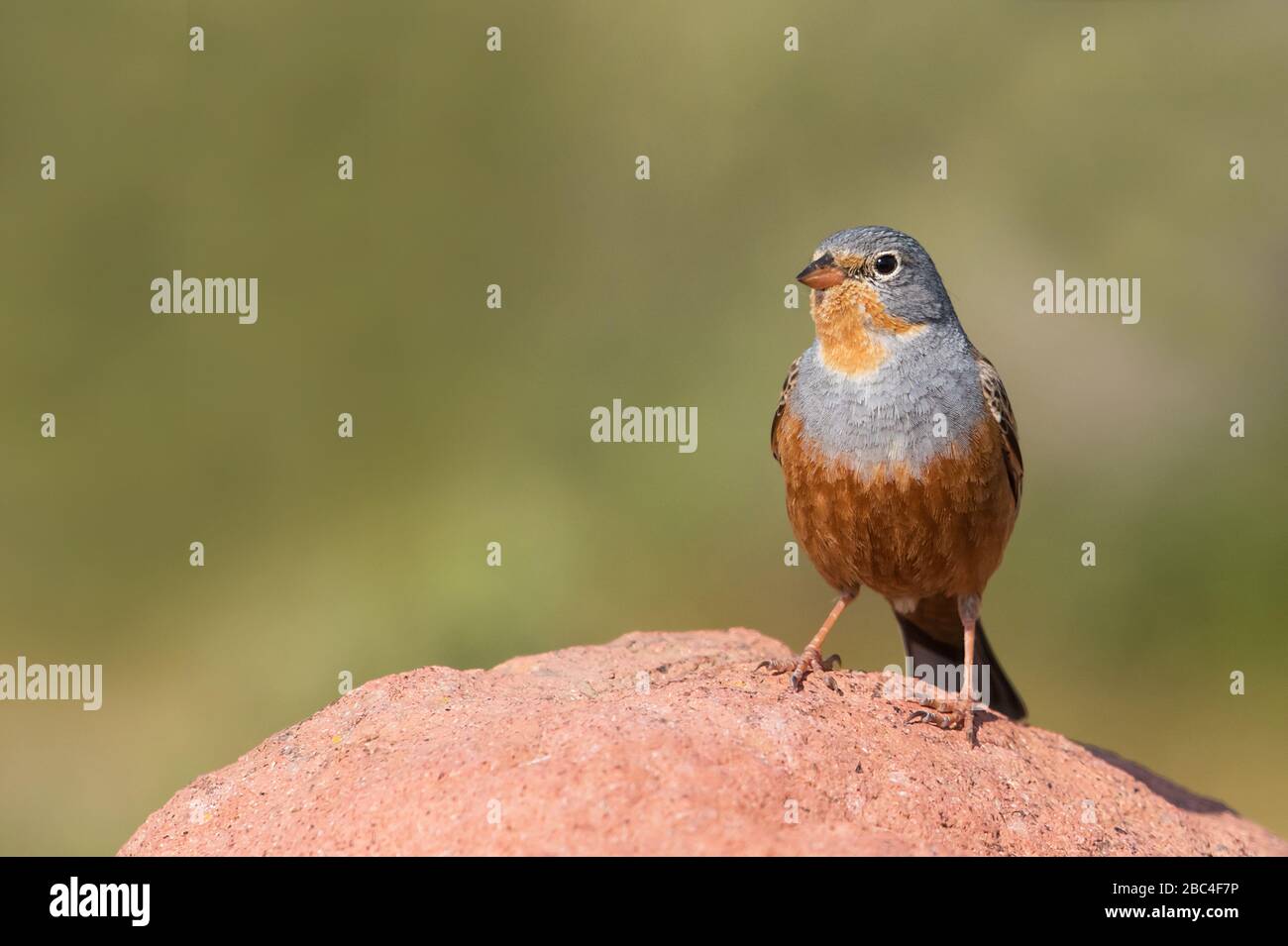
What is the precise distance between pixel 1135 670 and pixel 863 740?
784 cm

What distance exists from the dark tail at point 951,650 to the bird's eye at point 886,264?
76.4 inches

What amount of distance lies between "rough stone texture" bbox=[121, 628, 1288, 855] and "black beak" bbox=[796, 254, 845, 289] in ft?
6.25

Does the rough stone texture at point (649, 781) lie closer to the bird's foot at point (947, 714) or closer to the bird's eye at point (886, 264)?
the bird's foot at point (947, 714)

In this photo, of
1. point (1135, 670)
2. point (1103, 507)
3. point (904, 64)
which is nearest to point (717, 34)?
point (904, 64)

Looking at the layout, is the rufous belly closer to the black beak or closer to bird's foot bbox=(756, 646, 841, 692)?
bird's foot bbox=(756, 646, 841, 692)

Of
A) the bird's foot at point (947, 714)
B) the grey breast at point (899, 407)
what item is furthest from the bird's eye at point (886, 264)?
the bird's foot at point (947, 714)

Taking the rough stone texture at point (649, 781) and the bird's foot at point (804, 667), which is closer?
the rough stone texture at point (649, 781)

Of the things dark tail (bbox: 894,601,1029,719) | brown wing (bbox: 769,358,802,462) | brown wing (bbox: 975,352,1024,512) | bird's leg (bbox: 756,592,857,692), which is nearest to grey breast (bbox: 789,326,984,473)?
brown wing (bbox: 975,352,1024,512)

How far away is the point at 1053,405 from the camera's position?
12938 millimetres

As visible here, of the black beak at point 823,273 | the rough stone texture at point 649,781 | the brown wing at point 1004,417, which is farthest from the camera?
the brown wing at point 1004,417

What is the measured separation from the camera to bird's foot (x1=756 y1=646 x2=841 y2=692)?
608 centimetres

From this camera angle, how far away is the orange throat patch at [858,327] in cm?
661

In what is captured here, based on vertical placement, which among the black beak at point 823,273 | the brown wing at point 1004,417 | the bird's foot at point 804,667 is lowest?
the bird's foot at point 804,667

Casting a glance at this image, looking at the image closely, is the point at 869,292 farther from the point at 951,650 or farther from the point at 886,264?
the point at 951,650
